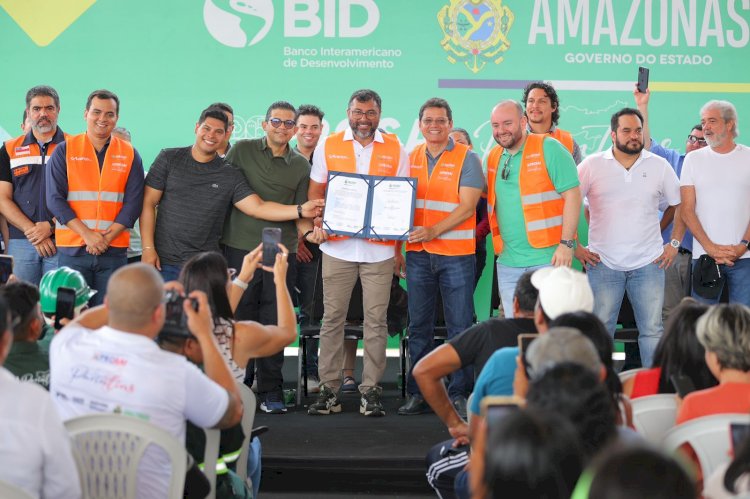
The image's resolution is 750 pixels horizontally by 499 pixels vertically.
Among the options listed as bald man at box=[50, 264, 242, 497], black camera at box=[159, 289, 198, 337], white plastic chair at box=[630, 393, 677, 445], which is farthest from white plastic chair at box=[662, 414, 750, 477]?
black camera at box=[159, 289, 198, 337]

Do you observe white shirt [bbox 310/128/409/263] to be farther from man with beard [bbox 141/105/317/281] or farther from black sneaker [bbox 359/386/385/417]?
black sneaker [bbox 359/386/385/417]

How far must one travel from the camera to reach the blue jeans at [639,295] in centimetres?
570

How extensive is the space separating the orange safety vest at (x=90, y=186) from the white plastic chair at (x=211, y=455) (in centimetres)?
301

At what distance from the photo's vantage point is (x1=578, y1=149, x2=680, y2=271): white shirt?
5691 mm

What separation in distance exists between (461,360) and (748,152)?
324 cm

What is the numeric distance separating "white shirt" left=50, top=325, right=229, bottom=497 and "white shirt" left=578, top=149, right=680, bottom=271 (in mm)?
3458

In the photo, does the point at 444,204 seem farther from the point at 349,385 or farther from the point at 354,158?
the point at 349,385

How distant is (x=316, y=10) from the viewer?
26.1 feet

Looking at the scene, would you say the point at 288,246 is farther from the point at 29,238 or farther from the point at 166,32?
the point at 166,32

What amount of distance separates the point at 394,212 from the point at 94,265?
1.83 m

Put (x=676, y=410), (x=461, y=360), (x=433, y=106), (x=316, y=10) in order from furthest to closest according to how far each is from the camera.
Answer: (x=316, y=10), (x=433, y=106), (x=461, y=360), (x=676, y=410)

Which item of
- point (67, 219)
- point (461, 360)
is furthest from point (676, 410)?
point (67, 219)

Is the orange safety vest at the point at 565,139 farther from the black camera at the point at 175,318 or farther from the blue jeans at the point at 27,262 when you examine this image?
the black camera at the point at 175,318

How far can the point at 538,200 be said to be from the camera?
18.3 ft
